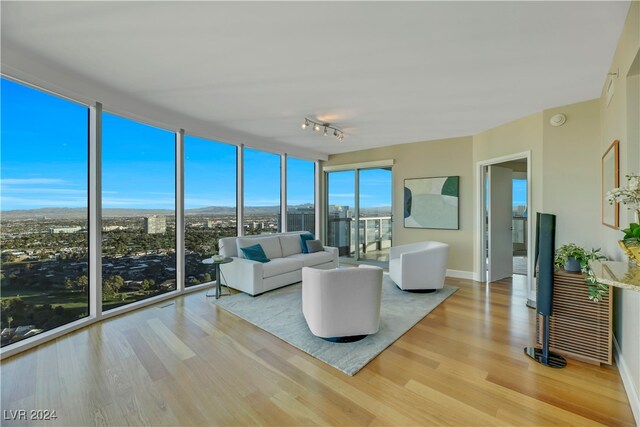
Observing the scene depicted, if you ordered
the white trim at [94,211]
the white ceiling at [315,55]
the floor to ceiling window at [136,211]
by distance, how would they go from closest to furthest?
the white ceiling at [315,55] < the white trim at [94,211] < the floor to ceiling window at [136,211]

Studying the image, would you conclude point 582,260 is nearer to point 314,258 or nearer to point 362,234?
point 314,258

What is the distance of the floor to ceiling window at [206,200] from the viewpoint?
4.32 m

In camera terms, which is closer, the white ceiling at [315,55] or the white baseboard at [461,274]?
the white ceiling at [315,55]

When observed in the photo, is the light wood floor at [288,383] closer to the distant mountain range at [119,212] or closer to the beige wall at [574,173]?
the distant mountain range at [119,212]

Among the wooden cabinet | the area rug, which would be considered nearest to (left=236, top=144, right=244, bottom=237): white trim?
the area rug

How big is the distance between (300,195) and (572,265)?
16.2ft

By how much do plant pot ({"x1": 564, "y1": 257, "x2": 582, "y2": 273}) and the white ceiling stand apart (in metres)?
1.76

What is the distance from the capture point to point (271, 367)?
88.4 inches

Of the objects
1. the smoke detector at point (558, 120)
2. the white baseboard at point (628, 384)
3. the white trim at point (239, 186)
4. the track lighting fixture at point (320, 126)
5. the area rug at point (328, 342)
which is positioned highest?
the track lighting fixture at point (320, 126)

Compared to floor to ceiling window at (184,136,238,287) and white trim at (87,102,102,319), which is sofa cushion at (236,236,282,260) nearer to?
floor to ceiling window at (184,136,238,287)

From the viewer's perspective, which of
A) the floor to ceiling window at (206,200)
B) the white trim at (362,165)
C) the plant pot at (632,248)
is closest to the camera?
the plant pot at (632,248)

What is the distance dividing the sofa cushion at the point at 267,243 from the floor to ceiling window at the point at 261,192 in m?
0.58

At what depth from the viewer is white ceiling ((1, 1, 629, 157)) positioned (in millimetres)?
1877

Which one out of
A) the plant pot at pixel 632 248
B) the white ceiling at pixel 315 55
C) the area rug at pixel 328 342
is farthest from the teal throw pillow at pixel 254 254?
the plant pot at pixel 632 248
